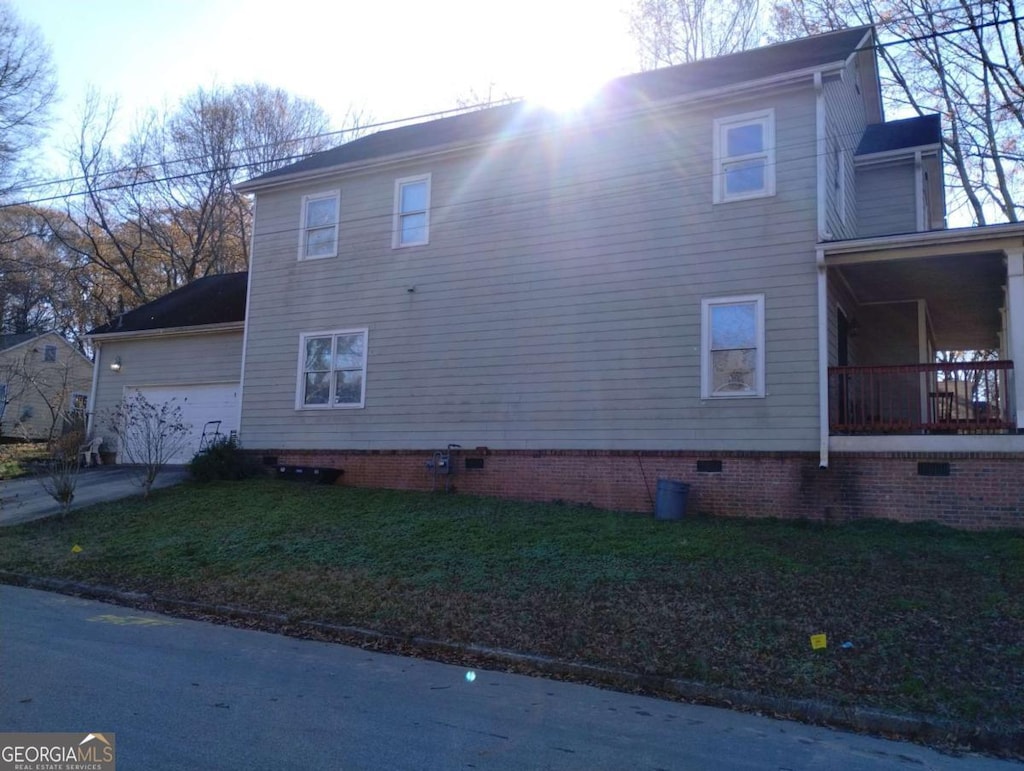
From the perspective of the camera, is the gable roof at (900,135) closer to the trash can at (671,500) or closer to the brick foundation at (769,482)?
the brick foundation at (769,482)

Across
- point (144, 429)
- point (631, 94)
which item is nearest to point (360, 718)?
point (631, 94)

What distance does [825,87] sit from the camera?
12.2m

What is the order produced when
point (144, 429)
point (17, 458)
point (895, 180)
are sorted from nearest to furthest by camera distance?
point (895, 180) → point (144, 429) → point (17, 458)

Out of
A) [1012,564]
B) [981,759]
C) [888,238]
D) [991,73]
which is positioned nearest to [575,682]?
[981,759]

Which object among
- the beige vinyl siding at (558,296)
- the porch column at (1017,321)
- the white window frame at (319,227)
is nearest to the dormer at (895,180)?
the beige vinyl siding at (558,296)

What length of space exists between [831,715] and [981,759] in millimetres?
935

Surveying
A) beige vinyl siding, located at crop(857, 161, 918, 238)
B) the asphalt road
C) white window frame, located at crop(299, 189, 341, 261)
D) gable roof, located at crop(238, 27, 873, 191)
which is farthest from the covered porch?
white window frame, located at crop(299, 189, 341, 261)

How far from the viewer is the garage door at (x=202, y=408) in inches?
720

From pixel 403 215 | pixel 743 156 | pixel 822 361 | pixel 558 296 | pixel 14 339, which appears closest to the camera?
pixel 822 361

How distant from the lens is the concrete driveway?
13953 millimetres

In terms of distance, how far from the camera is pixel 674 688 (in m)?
6.25

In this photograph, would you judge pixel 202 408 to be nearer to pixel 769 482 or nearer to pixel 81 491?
pixel 81 491

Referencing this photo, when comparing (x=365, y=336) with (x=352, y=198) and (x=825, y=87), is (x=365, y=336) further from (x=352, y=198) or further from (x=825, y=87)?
(x=825, y=87)

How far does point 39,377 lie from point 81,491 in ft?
72.8
